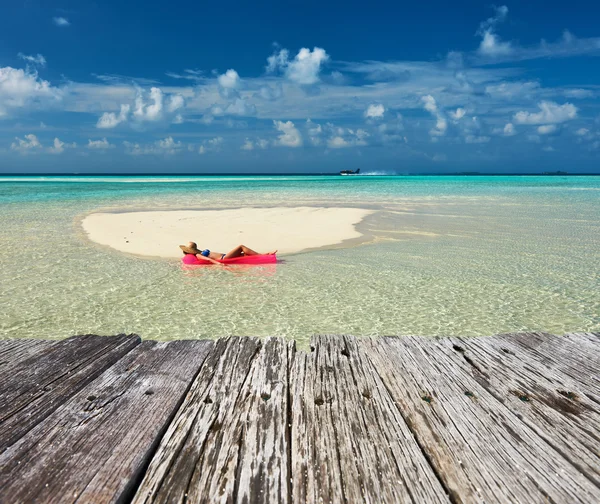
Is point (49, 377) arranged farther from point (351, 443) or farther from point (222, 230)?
point (222, 230)

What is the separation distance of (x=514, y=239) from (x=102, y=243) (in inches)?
471

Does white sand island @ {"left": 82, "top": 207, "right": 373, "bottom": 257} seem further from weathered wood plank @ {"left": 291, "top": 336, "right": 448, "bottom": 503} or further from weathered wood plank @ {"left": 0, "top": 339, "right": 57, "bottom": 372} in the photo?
weathered wood plank @ {"left": 291, "top": 336, "right": 448, "bottom": 503}

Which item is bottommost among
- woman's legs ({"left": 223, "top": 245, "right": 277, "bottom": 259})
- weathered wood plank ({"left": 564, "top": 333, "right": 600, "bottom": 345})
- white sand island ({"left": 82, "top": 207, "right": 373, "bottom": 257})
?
white sand island ({"left": 82, "top": 207, "right": 373, "bottom": 257})

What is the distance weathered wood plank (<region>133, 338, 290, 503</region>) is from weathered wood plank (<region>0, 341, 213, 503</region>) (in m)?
0.08

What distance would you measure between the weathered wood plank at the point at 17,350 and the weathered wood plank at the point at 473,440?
2305mm

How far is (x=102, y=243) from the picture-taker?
12141mm

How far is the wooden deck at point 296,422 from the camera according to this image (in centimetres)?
167

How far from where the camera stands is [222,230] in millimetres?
14414

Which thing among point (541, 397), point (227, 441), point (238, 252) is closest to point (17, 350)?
point (227, 441)

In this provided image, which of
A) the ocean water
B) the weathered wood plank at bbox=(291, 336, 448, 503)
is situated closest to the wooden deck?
the weathered wood plank at bbox=(291, 336, 448, 503)

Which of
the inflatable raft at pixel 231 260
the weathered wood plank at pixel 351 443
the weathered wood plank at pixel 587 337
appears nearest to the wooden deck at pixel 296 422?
the weathered wood plank at pixel 351 443

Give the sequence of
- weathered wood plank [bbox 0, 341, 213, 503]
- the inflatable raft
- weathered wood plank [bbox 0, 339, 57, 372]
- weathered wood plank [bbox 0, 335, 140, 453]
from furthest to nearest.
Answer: the inflatable raft → weathered wood plank [bbox 0, 339, 57, 372] → weathered wood plank [bbox 0, 335, 140, 453] → weathered wood plank [bbox 0, 341, 213, 503]

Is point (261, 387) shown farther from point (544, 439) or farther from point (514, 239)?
point (514, 239)

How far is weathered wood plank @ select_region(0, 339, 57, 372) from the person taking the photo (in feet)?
8.83
